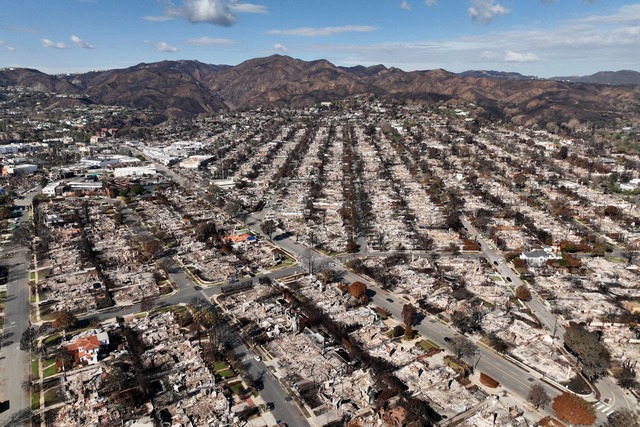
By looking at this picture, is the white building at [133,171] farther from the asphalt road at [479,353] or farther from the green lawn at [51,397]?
the green lawn at [51,397]

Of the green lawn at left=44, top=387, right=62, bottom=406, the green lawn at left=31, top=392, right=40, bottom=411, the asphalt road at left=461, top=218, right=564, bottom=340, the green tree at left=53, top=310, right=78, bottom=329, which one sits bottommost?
the asphalt road at left=461, top=218, right=564, bottom=340

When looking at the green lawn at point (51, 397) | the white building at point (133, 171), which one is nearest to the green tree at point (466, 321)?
the green lawn at point (51, 397)

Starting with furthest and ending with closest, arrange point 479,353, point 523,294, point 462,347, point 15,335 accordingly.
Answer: point 523,294 < point 15,335 < point 479,353 < point 462,347

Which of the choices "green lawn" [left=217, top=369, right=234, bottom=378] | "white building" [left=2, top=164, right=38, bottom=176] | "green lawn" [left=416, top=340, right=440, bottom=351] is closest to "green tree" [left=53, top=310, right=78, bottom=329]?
"green lawn" [left=217, top=369, right=234, bottom=378]

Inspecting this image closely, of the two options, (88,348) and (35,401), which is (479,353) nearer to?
(88,348)

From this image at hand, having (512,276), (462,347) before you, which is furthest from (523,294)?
(462,347)

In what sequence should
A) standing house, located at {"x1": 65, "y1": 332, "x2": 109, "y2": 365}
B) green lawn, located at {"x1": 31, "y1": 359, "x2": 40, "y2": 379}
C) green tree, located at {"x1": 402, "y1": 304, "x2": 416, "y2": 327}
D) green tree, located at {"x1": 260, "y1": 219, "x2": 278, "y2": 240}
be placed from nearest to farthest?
green lawn, located at {"x1": 31, "y1": 359, "x2": 40, "y2": 379} < standing house, located at {"x1": 65, "y1": 332, "x2": 109, "y2": 365} < green tree, located at {"x1": 402, "y1": 304, "x2": 416, "y2": 327} < green tree, located at {"x1": 260, "y1": 219, "x2": 278, "y2": 240}

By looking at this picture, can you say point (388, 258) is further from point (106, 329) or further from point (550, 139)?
point (550, 139)

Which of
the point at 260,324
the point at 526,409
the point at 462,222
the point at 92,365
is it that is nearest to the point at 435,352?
the point at 526,409

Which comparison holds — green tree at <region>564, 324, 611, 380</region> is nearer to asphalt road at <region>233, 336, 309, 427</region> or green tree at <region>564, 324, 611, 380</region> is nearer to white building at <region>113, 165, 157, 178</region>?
asphalt road at <region>233, 336, 309, 427</region>
